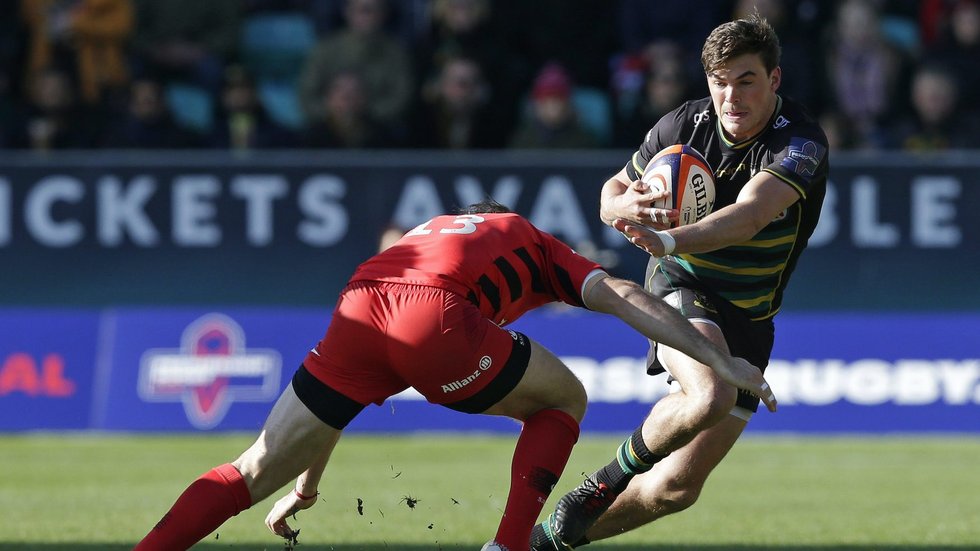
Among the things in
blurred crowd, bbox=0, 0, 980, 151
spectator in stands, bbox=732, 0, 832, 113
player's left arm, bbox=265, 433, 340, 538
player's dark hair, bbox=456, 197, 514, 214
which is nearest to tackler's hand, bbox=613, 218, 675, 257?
player's dark hair, bbox=456, 197, 514, 214

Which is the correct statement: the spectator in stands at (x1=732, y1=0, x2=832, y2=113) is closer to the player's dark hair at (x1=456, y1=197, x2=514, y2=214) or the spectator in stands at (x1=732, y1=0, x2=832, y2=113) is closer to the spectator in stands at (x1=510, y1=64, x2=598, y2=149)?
the spectator in stands at (x1=510, y1=64, x2=598, y2=149)

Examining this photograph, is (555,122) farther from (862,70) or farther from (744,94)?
(744,94)

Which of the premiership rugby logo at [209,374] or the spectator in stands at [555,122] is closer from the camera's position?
the premiership rugby logo at [209,374]

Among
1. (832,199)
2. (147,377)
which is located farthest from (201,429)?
(832,199)

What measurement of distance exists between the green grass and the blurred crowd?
330 centimetres

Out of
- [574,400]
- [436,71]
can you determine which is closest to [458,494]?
[574,400]

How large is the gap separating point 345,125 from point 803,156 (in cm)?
914

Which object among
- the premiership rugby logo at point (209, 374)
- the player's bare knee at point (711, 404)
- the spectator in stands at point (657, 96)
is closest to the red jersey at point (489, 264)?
the player's bare knee at point (711, 404)

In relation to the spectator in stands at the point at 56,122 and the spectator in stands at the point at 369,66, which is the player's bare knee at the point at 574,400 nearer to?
the spectator in stands at the point at 369,66

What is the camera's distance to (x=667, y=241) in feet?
21.4

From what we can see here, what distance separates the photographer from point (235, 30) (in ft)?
56.2

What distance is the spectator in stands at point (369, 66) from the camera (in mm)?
16219

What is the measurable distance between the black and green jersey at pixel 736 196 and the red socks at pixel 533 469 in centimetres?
128

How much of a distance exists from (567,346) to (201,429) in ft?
10.0
